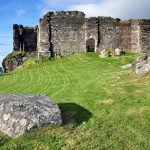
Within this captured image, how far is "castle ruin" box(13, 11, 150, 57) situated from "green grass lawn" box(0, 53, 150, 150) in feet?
75.1

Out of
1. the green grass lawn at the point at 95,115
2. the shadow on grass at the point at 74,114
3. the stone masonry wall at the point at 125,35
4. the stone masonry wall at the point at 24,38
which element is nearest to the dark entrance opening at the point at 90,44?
the stone masonry wall at the point at 125,35

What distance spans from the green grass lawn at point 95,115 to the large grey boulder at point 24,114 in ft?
1.15

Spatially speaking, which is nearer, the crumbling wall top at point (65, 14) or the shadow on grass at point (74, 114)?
the shadow on grass at point (74, 114)

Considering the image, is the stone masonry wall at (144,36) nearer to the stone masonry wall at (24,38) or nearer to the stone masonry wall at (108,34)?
the stone masonry wall at (108,34)

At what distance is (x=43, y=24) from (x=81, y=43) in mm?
6304

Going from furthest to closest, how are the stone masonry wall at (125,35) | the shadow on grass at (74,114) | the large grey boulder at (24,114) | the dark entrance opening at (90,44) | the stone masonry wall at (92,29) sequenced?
the stone masonry wall at (125,35)
the dark entrance opening at (90,44)
the stone masonry wall at (92,29)
the shadow on grass at (74,114)
the large grey boulder at (24,114)

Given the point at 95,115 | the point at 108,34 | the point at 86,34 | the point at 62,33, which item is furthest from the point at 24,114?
the point at 108,34

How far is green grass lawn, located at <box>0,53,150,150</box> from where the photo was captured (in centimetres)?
1842

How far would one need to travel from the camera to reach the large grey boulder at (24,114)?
19.2 meters

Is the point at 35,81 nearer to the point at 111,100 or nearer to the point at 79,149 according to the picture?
Answer: the point at 111,100

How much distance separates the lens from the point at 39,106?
20.3 m

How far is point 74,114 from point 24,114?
11.7ft

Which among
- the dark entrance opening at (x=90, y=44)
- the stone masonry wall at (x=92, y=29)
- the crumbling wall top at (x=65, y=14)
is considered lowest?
the dark entrance opening at (x=90, y=44)

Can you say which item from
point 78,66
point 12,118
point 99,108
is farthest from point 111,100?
point 78,66
